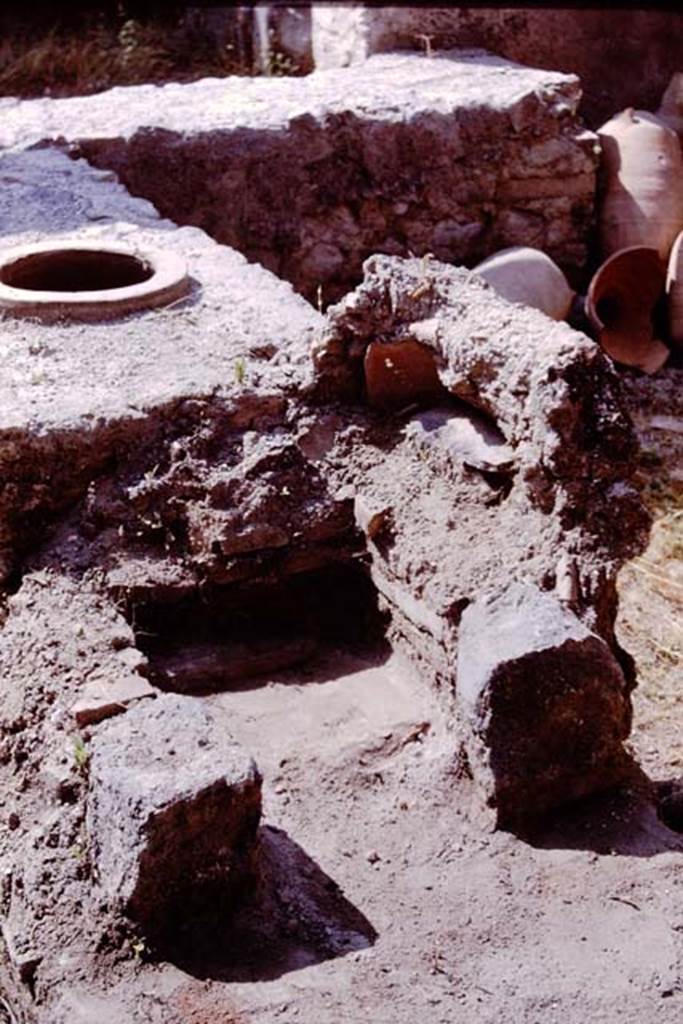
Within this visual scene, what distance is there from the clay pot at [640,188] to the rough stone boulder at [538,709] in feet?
14.9

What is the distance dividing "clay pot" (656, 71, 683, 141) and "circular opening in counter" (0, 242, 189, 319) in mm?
3872

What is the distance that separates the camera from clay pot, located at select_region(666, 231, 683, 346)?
688cm

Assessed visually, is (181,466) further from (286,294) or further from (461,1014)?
(461,1014)

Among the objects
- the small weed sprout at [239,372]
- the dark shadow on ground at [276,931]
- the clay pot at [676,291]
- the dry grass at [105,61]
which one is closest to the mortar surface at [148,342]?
the small weed sprout at [239,372]

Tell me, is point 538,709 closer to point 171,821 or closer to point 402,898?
point 402,898

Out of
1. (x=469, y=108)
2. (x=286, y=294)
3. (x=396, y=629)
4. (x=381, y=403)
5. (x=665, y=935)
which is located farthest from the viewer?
(x=469, y=108)

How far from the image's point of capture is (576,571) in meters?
3.22

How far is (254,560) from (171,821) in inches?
49.1

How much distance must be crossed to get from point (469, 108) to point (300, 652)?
409 cm

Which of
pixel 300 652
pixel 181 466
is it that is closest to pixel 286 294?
pixel 181 466

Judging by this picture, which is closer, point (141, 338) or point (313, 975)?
point (313, 975)

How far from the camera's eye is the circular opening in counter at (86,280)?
4570 mm

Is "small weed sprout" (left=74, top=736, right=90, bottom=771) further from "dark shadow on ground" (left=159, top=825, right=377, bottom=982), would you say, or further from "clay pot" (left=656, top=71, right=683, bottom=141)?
"clay pot" (left=656, top=71, right=683, bottom=141)

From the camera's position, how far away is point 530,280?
677cm
